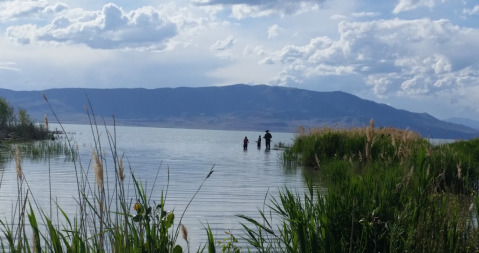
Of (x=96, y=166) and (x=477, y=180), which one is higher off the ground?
(x=96, y=166)

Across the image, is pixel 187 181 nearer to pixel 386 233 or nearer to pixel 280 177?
pixel 280 177

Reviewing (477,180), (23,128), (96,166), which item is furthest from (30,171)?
(23,128)

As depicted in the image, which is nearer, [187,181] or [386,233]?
[386,233]

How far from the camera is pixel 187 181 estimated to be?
2111 cm

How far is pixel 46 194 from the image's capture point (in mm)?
15727

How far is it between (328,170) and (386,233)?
12.9 m

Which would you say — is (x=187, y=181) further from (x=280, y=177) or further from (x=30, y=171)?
(x=30, y=171)

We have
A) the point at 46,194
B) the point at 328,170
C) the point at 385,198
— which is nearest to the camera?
the point at 385,198

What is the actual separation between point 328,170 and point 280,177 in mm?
3856

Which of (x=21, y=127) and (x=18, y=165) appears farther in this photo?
(x=21, y=127)

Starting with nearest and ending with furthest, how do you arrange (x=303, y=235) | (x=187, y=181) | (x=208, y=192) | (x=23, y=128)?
(x=303, y=235) → (x=208, y=192) → (x=187, y=181) → (x=23, y=128)

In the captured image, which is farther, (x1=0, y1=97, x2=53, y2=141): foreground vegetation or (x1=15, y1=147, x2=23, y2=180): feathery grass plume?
(x1=0, y1=97, x2=53, y2=141): foreground vegetation

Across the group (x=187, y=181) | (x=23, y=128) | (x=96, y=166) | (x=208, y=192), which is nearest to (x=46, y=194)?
(x=208, y=192)

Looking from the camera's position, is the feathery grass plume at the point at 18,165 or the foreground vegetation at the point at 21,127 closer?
the feathery grass plume at the point at 18,165
